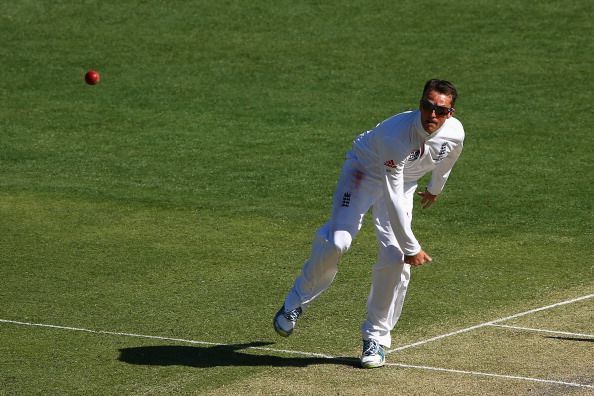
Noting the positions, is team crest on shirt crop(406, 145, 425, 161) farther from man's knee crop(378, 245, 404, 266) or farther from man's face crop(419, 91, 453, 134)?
man's knee crop(378, 245, 404, 266)

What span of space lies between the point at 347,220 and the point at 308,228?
17.6ft

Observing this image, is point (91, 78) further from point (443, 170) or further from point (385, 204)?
point (385, 204)

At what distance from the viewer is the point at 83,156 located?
19.9 metres

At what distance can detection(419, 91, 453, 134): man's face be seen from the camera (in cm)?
984

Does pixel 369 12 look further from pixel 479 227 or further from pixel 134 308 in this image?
pixel 134 308

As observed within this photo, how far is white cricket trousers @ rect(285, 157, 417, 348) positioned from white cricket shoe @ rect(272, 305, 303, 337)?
14.4 inches

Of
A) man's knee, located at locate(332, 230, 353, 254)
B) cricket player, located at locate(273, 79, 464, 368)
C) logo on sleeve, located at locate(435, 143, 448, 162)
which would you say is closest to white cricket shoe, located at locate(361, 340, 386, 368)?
cricket player, located at locate(273, 79, 464, 368)

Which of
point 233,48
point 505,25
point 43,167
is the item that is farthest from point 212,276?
point 505,25

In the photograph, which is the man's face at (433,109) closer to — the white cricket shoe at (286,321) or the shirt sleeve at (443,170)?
the shirt sleeve at (443,170)

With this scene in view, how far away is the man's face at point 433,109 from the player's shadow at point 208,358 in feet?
7.14

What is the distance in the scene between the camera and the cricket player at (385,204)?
9906 mm

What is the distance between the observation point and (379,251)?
10422 mm

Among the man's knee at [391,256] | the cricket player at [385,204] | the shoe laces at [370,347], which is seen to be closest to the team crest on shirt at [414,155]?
the cricket player at [385,204]

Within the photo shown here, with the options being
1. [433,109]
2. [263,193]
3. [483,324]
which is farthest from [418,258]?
[263,193]
